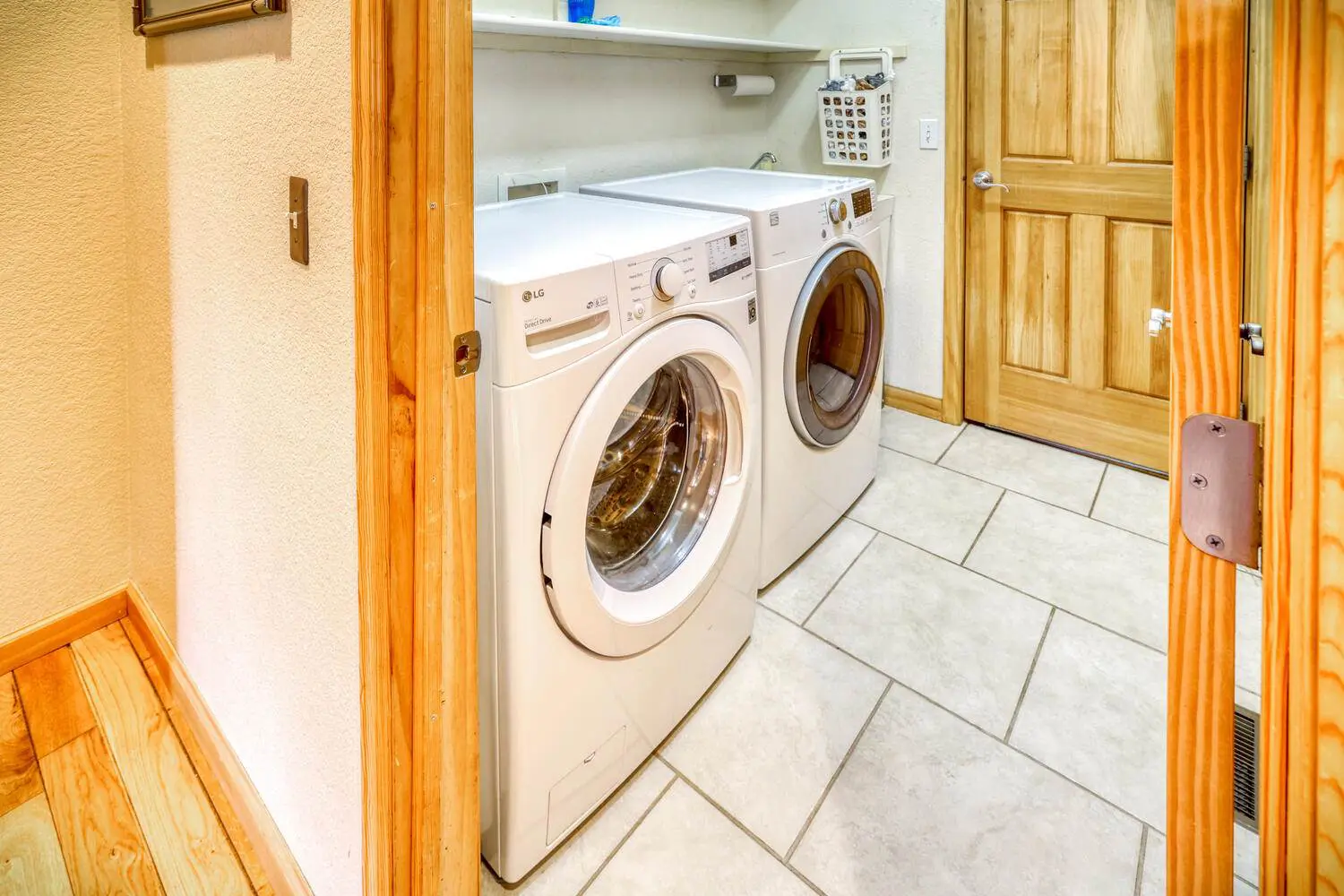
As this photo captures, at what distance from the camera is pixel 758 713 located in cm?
159

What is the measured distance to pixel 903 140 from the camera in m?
2.77

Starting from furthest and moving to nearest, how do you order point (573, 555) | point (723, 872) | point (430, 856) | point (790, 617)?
point (790, 617) < point (723, 872) < point (573, 555) < point (430, 856)

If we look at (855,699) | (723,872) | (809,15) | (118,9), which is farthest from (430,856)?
(809,15)

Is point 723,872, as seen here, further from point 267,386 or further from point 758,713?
point 267,386

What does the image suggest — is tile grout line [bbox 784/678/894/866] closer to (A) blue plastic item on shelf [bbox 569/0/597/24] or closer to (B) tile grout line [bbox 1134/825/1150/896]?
(B) tile grout line [bbox 1134/825/1150/896]

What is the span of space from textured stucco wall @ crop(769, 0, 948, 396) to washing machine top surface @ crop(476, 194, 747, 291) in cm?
143

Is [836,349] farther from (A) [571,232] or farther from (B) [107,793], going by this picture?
(B) [107,793]

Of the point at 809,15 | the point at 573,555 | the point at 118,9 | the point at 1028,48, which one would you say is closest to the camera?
the point at 573,555

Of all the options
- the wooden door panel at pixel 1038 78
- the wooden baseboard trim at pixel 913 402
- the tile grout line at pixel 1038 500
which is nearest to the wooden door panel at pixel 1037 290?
the wooden door panel at pixel 1038 78

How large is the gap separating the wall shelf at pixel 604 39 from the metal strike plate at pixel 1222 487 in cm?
182

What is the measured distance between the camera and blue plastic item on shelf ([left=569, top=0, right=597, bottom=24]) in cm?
204

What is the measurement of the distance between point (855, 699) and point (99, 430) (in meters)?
1.71

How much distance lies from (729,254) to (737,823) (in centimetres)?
103

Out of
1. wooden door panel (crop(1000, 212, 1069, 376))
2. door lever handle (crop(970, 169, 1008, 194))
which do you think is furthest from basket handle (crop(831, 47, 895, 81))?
wooden door panel (crop(1000, 212, 1069, 376))
